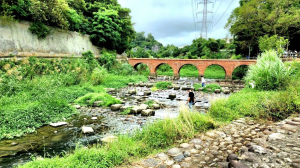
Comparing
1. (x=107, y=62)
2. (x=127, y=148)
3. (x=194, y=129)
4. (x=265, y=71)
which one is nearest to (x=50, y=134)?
(x=127, y=148)

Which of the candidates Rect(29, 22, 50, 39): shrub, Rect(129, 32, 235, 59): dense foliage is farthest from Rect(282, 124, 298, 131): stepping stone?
Rect(129, 32, 235, 59): dense foliage

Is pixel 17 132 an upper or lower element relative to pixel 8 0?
lower

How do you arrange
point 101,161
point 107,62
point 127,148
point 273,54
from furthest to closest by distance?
point 107,62, point 273,54, point 127,148, point 101,161

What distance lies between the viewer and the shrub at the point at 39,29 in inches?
613

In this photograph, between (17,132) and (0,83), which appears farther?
(0,83)

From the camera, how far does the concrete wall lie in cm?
1342

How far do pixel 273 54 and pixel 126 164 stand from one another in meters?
9.98

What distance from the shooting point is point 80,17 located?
22.8 metres

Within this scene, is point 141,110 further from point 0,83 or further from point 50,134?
point 0,83

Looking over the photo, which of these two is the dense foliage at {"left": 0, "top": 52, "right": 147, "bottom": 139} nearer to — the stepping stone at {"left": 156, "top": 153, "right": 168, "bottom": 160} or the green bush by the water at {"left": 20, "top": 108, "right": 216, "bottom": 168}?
the green bush by the water at {"left": 20, "top": 108, "right": 216, "bottom": 168}

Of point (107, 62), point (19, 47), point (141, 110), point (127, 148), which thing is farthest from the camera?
point (107, 62)

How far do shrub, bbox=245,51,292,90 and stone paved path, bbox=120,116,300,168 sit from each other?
14.2 ft

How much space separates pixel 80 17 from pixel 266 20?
75.5ft

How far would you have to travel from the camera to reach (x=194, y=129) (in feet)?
16.7
